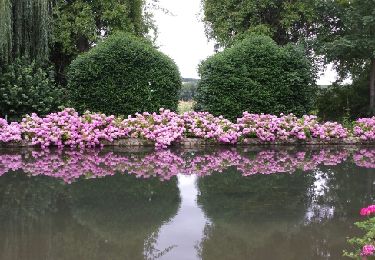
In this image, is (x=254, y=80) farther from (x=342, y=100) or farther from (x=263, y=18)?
(x=342, y=100)

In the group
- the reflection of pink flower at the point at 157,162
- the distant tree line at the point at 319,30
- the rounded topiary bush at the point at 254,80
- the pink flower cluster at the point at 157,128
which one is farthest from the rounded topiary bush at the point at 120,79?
the distant tree line at the point at 319,30

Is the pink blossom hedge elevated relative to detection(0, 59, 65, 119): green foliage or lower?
lower

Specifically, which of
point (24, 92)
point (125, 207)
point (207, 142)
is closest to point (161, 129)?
point (207, 142)

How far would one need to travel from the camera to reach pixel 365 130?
1309cm

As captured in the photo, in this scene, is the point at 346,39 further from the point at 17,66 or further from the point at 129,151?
the point at 17,66

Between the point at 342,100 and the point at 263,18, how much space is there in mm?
4421

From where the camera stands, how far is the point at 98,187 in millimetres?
6168

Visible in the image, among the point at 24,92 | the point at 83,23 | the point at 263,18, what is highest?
the point at 263,18

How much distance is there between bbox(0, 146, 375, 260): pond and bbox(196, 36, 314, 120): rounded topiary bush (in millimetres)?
4797

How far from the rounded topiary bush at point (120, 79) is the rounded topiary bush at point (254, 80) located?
1.32m

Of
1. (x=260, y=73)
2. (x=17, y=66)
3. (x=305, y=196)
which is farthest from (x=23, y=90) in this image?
(x=305, y=196)

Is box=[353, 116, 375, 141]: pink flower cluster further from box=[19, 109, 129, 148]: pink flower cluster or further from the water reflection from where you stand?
the water reflection

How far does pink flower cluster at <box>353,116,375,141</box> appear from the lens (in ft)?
42.0

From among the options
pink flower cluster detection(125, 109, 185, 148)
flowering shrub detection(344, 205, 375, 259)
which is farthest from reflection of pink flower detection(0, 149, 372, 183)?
flowering shrub detection(344, 205, 375, 259)
